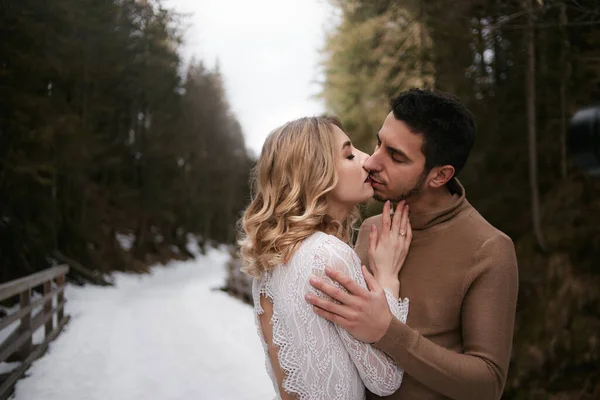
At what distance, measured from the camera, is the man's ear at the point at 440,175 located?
219 centimetres

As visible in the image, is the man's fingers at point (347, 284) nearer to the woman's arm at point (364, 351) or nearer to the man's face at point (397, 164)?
the woman's arm at point (364, 351)

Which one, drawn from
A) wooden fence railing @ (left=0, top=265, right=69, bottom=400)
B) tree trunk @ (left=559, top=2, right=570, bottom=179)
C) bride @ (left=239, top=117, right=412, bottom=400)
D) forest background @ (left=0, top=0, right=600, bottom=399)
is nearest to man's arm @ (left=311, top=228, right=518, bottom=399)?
bride @ (left=239, top=117, right=412, bottom=400)

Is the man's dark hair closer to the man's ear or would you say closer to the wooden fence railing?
the man's ear

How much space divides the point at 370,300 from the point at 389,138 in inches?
27.3

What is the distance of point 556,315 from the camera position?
7.77 m

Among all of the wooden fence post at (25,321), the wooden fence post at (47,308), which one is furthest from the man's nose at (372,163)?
the wooden fence post at (47,308)

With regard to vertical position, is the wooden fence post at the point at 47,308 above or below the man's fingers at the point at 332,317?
below

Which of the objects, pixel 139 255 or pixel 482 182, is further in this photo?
pixel 139 255

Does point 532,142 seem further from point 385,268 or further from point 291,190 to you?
point 291,190

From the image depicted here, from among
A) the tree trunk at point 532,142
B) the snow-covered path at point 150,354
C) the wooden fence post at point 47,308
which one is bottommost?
the snow-covered path at point 150,354

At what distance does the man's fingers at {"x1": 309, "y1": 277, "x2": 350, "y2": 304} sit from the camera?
1.85 metres

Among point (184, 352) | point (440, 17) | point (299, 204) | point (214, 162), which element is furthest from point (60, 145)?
point (214, 162)

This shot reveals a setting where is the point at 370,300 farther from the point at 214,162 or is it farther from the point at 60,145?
the point at 214,162

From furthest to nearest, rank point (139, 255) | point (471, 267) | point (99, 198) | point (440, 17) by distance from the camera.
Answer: point (139, 255) → point (99, 198) → point (440, 17) → point (471, 267)
